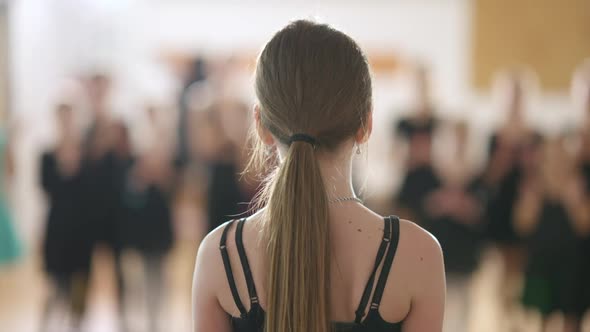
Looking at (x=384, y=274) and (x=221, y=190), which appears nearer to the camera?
(x=384, y=274)

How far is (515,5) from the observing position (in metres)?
6.71

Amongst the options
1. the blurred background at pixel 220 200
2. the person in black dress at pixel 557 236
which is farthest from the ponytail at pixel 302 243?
the person in black dress at pixel 557 236

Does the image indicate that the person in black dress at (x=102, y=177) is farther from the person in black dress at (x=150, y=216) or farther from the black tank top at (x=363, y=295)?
the black tank top at (x=363, y=295)

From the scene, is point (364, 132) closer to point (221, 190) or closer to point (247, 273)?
point (247, 273)

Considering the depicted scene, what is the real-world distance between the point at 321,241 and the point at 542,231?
2762 mm

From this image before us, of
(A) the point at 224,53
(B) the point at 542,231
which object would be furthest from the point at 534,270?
(A) the point at 224,53

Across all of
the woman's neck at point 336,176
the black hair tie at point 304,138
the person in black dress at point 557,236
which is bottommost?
the person in black dress at point 557,236

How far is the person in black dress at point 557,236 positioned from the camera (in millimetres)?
3559

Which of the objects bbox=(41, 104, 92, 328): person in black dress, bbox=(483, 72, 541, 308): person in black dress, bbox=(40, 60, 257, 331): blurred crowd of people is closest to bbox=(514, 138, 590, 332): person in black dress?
bbox=(483, 72, 541, 308): person in black dress

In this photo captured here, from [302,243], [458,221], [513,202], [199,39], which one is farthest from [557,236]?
[199,39]

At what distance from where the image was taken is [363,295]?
1208mm

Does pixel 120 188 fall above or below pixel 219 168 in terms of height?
below

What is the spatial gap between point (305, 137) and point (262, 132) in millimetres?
102

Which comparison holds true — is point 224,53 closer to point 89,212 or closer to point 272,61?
point 89,212
